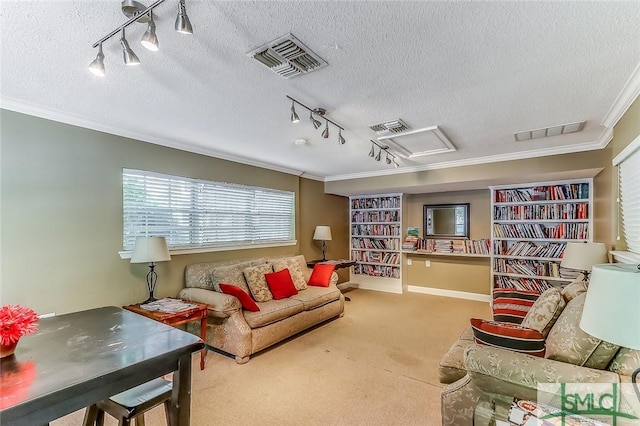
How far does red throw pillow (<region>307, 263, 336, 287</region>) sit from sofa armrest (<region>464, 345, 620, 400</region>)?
117 inches

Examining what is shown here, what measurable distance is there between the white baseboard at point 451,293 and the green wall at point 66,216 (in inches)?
176

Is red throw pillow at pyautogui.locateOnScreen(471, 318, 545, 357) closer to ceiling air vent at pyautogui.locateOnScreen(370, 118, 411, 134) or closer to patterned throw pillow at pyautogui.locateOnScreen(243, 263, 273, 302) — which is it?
ceiling air vent at pyautogui.locateOnScreen(370, 118, 411, 134)

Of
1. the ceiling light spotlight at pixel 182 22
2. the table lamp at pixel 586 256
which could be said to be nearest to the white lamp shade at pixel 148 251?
the ceiling light spotlight at pixel 182 22

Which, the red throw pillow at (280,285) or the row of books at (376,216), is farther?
the row of books at (376,216)

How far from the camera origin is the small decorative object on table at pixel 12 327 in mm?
1273

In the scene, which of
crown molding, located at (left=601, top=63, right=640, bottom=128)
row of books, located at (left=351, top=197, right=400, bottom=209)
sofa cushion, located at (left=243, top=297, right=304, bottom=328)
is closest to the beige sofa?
sofa cushion, located at (left=243, top=297, right=304, bottom=328)

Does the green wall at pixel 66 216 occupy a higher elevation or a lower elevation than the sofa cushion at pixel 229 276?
higher

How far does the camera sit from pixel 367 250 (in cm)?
647

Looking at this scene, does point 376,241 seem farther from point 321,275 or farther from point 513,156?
point 513,156

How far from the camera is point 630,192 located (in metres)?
2.51

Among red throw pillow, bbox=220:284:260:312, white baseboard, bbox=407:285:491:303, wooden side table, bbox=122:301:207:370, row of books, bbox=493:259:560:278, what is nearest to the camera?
wooden side table, bbox=122:301:207:370

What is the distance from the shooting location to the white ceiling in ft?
4.77

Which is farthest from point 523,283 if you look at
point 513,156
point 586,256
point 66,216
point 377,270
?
point 66,216

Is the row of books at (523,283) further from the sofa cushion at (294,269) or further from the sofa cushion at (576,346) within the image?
the sofa cushion at (576,346)
